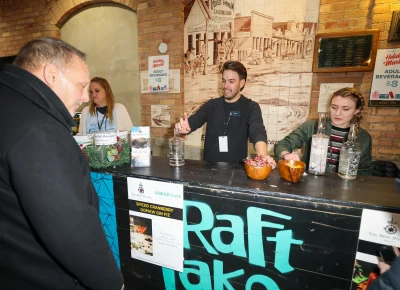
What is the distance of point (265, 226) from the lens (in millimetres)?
1117

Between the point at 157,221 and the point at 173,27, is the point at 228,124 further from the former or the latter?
the point at 173,27

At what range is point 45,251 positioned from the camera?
790mm

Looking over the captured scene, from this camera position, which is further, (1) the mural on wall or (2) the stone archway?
(2) the stone archway

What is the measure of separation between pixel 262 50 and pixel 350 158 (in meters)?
2.12

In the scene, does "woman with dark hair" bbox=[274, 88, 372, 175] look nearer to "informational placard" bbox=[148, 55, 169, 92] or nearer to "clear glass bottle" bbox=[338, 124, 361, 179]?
"clear glass bottle" bbox=[338, 124, 361, 179]

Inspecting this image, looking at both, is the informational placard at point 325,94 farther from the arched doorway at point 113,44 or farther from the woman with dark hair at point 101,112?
the arched doorway at point 113,44

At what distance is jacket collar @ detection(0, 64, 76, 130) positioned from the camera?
28.5 inches

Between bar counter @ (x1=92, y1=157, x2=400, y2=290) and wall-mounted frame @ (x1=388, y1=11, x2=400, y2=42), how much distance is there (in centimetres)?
187

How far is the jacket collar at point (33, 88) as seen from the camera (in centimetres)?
72

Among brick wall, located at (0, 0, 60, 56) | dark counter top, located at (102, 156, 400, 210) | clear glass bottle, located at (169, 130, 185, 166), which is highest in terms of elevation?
brick wall, located at (0, 0, 60, 56)

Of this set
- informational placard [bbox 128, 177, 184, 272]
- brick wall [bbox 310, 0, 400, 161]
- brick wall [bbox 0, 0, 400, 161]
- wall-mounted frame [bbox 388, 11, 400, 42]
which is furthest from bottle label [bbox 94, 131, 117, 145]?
wall-mounted frame [bbox 388, 11, 400, 42]

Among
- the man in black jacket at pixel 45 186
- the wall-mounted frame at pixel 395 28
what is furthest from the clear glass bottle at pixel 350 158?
the wall-mounted frame at pixel 395 28

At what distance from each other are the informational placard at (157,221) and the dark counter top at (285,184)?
6 centimetres

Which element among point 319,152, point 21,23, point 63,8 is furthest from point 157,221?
point 21,23
